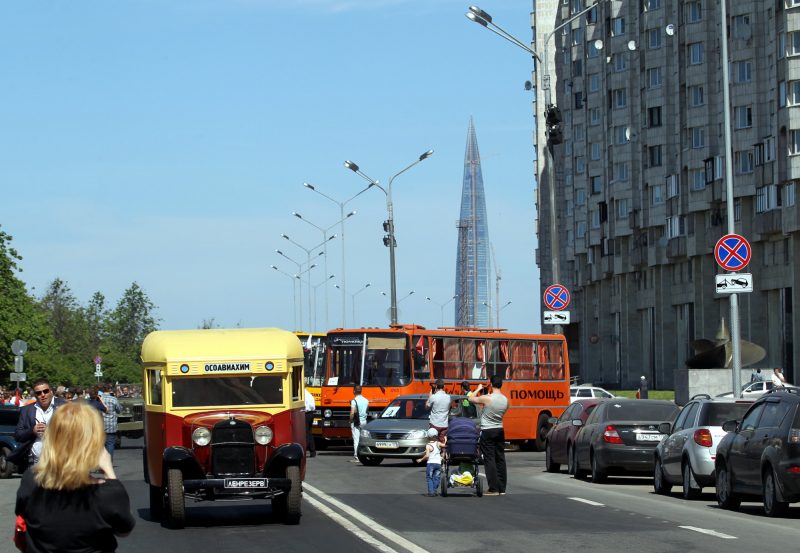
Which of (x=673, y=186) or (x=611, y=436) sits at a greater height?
(x=673, y=186)

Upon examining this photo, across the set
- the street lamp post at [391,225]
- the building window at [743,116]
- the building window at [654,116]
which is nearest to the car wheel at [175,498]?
the street lamp post at [391,225]

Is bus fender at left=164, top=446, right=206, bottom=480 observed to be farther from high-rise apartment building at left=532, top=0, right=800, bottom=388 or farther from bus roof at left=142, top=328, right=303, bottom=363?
high-rise apartment building at left=532, top=0, right=800, bottom=388

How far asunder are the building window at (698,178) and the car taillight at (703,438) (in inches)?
2317

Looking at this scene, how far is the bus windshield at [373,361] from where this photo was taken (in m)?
41.3

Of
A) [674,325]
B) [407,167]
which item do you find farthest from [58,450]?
[674,325]

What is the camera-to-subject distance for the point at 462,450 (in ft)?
76.3

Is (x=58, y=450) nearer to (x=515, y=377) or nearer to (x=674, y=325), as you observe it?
(x=515, y=377)

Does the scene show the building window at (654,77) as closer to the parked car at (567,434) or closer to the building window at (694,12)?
the building window at (694,12)

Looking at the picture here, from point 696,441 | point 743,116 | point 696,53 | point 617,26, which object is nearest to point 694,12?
point 696,53

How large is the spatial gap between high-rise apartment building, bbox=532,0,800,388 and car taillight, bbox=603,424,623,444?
4077 cm

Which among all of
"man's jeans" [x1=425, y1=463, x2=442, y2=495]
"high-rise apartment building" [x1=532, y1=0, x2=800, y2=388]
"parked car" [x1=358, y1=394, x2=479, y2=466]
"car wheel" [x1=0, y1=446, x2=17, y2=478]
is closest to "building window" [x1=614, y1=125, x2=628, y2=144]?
"high-rise apartment building" [x1=532, y1=0, x2=800, y2=388]

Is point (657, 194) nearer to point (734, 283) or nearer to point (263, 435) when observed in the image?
point (734, 283)

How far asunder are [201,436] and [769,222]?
54579 millimetres

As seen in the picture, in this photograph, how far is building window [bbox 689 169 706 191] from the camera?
3173 inches
